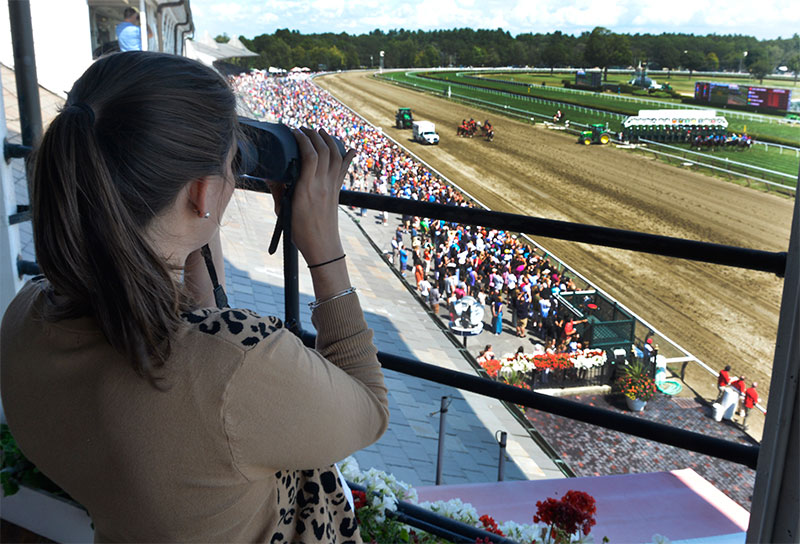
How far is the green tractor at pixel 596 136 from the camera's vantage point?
3766cm

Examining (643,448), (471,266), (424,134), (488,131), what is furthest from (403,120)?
(643,448)

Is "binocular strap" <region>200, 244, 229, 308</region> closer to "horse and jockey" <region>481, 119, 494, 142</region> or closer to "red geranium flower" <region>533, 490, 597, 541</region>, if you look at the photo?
"red geranium flower" <region>533, 490, 597, 541</region>

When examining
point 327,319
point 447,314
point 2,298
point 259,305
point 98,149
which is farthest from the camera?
point 447,314

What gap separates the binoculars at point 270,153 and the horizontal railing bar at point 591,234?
0.07m

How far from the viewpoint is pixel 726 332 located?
20969mm

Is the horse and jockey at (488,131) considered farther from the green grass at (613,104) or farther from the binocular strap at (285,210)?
the binocular strap at (285,210)

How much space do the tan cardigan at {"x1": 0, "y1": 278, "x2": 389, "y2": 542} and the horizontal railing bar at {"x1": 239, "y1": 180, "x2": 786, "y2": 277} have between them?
0.80 feet

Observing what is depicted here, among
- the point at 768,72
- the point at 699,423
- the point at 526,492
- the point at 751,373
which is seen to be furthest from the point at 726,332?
the point at 768,72

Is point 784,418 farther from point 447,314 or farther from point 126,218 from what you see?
point 447,314

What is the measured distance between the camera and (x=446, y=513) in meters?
1.24

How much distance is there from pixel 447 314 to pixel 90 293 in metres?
14.9

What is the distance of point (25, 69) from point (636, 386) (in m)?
11.7

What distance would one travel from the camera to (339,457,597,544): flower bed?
1.00 meters

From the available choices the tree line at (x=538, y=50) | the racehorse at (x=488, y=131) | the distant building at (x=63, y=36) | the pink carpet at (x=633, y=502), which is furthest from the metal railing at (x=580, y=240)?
the racehorse at (x=488, y=131)
